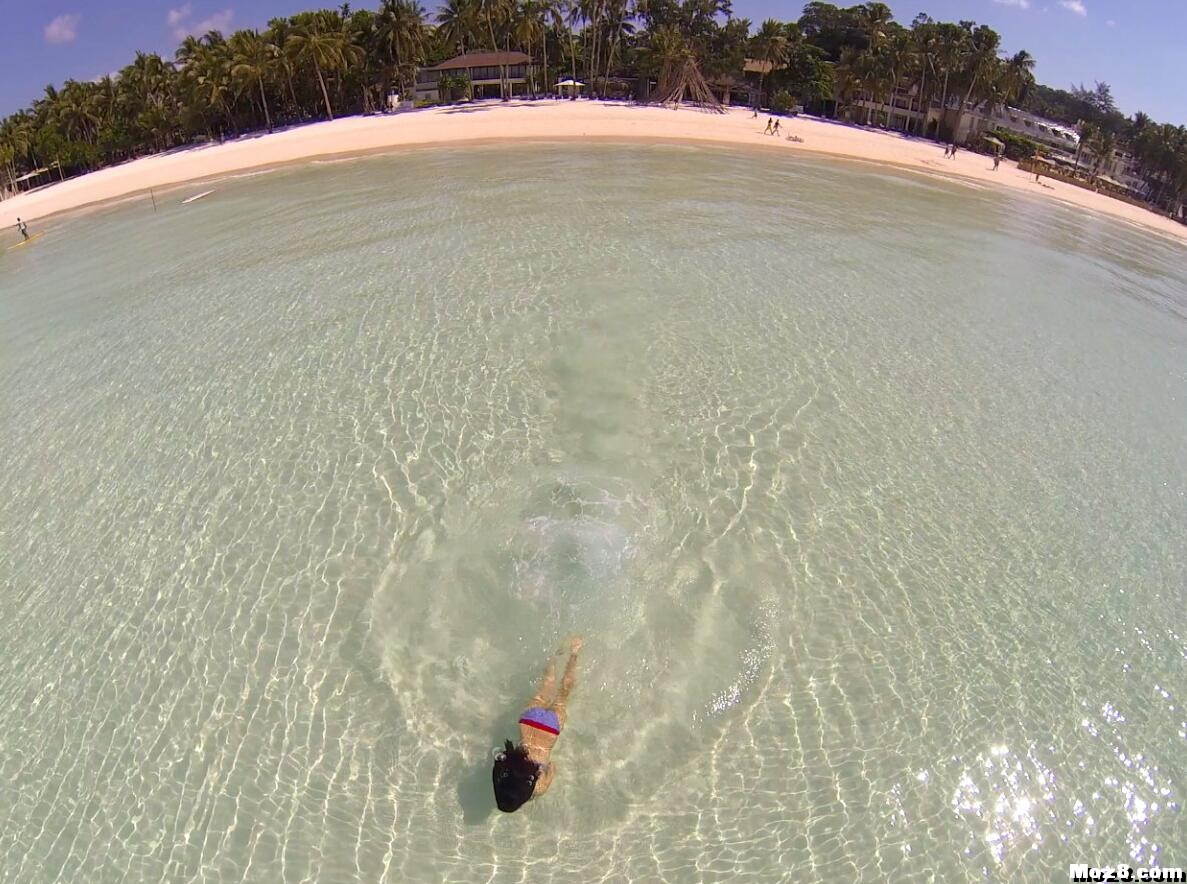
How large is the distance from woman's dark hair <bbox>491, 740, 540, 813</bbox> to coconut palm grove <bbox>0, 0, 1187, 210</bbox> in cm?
5568

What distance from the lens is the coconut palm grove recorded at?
51688 mm

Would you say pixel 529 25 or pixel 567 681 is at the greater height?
pixel 529 25

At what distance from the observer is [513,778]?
6.04 metres

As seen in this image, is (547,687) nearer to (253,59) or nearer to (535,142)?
(535,142)

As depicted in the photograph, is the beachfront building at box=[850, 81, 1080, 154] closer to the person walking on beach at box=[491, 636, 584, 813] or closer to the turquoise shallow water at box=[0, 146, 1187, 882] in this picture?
the turquoise shallow water at box=[0, 146, 1187, 882]

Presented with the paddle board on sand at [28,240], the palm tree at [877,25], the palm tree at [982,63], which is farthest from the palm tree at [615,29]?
the paddle board on sand at [28,240]

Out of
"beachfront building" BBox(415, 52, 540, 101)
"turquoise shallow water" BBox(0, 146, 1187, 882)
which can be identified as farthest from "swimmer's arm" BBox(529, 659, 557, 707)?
"beachfront building" BBox(415, 52, 540, 101)

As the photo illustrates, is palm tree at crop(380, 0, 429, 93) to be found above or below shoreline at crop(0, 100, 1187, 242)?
above

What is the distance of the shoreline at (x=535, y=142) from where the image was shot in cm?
4059

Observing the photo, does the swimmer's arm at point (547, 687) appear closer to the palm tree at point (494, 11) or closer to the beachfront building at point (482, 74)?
the palm tree at point (494, 11)

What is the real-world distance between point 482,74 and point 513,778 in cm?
6782

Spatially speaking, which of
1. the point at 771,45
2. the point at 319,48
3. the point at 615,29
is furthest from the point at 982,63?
the point at 319,48

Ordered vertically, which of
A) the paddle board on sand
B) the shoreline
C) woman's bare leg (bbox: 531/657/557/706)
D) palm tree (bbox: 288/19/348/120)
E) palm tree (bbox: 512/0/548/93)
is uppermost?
palm tree (bbox: 512/0/548/93)

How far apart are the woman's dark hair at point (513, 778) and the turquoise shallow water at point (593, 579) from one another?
17.6 inches
